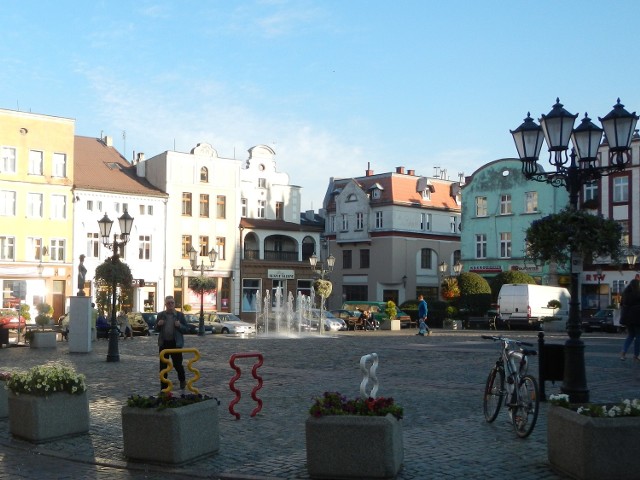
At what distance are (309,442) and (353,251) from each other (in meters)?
62.0

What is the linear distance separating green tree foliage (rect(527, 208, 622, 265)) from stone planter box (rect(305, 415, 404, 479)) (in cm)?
480

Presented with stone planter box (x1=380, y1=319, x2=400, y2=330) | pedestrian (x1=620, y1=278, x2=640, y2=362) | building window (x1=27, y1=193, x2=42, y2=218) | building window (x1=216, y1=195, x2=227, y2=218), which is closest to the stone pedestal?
pedestrian (x1=620, y1=278, x2=640, y2=362)

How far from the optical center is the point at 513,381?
9.85m

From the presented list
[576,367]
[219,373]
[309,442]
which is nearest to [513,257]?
[219,373]

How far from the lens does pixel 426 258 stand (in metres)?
69.4

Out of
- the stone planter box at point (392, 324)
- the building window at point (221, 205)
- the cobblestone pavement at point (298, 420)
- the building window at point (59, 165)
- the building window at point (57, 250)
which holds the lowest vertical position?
the stone planter box at point (392, 324)

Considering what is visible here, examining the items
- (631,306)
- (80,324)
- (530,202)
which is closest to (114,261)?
(80,324)

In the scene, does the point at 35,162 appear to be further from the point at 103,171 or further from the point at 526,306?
the point at 526,306

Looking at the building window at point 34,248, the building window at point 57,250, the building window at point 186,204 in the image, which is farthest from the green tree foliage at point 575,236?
the building window at point 186,204

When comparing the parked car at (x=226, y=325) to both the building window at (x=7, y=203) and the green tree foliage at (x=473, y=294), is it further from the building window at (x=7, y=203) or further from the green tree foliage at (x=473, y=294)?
the building window at (x=7, y=203)

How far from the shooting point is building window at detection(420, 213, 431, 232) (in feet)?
228

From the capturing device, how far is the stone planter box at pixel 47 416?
9.93m

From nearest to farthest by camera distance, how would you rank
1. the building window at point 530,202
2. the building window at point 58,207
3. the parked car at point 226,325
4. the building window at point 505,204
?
the parked car at point 226,325, the building window at point 58,207, the building window at point 530,202, the building window at point 505,204

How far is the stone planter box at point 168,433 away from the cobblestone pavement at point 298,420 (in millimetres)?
127
